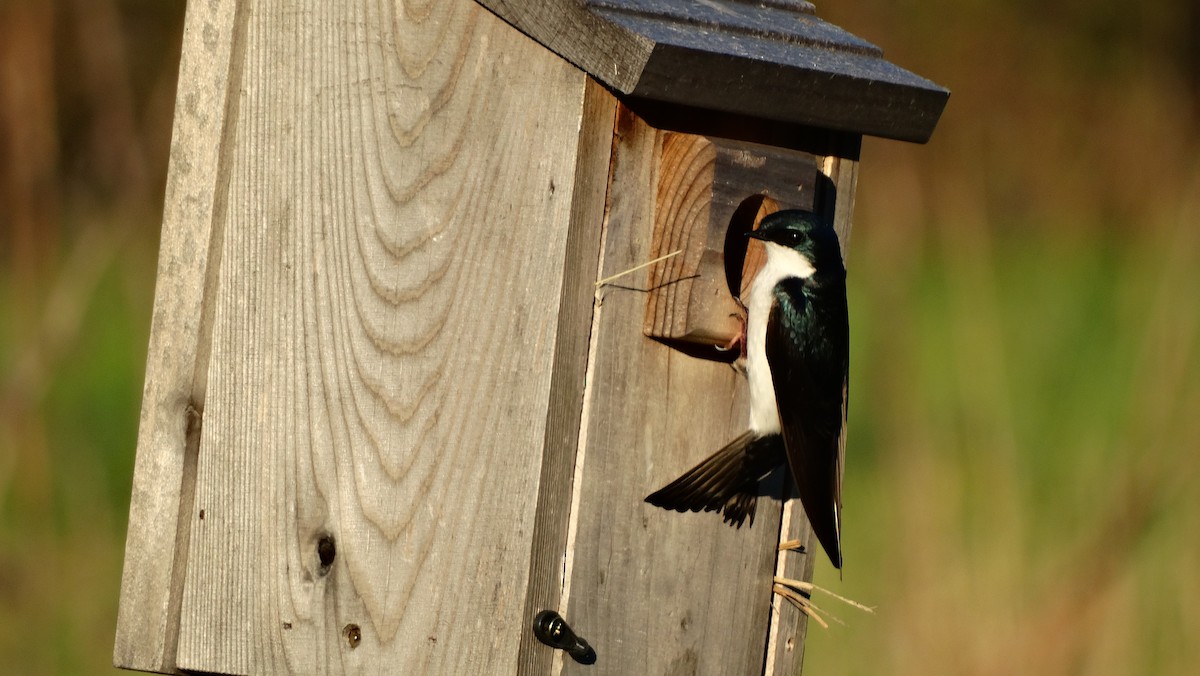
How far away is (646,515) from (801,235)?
0.45 metres

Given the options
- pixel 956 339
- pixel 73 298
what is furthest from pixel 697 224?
pixel 956 339

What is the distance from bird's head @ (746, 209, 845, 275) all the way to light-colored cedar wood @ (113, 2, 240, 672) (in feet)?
2.44

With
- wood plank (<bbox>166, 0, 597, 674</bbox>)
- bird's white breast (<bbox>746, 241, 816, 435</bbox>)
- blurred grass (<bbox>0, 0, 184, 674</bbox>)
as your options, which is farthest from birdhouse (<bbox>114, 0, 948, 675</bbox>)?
blurred grass (<bbox>0, 0, 184, 674</bbox>)

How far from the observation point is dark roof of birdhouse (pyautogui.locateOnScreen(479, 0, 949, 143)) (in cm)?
178

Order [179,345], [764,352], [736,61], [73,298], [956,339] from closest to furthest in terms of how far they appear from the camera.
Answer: [736,61] < [179,345] < [764,352] < [73,298] < [956,339]

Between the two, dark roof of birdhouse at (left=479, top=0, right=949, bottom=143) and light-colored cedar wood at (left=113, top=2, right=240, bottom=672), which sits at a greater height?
dark roof of birdhouse at (left=479, top=0, right=949, bottom=143)

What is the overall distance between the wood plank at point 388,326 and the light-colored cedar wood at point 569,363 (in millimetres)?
15

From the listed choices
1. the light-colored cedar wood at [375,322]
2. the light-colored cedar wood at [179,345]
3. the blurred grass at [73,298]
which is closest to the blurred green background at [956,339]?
the blurred grass at [73,298]

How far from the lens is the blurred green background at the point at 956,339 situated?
3.26m

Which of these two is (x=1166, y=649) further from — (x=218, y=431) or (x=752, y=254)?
(x=218, y=431)

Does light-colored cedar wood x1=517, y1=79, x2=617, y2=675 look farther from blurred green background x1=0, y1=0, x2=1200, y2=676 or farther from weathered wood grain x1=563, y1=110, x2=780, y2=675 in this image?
blurred green background x1=0, y1=0, x2=1200, y2=676

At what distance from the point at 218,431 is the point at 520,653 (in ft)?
1.64

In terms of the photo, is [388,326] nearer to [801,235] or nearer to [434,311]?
[434,311]

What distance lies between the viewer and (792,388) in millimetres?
2082
